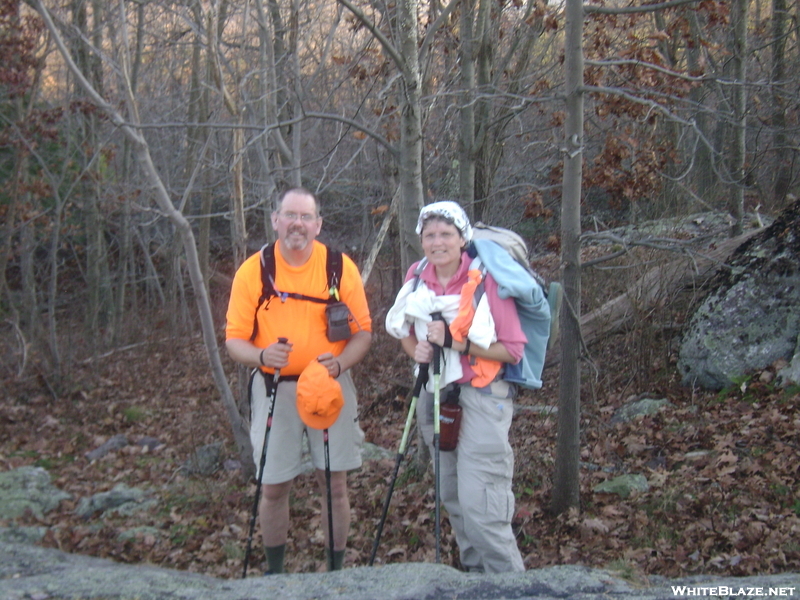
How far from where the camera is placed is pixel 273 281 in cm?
404

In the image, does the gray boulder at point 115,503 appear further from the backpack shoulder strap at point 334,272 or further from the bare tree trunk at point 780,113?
the bare tree trunk at point 780,113

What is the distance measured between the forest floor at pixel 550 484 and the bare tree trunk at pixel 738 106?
2320 mm

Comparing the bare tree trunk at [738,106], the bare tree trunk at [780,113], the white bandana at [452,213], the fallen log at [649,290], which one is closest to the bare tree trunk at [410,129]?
the white bandana at [452,213]

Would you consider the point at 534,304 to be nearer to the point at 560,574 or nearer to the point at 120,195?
the point at 560,574

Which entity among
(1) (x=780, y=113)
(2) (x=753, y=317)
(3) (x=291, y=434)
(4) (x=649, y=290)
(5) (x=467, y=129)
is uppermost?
(1) (x=780, y=113)

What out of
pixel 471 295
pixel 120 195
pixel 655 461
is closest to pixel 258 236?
pixel 120 195

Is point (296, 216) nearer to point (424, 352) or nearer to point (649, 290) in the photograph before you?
point (424, 352)

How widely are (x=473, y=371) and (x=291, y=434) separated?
4.03ft

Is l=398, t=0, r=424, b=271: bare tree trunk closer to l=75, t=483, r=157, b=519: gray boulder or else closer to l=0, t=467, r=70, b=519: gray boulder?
l=75, t=483, r=157, b=519: gray boulder

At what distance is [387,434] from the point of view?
299 inches

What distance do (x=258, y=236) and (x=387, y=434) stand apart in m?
13.2

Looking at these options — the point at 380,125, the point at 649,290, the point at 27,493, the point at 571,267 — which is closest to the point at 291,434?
the point at 571,267

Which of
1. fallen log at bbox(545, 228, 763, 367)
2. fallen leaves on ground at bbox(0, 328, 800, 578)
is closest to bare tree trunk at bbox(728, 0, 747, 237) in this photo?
fallen log at bbox(545, 228, 763, 367)

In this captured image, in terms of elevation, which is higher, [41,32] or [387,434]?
[41,32]
